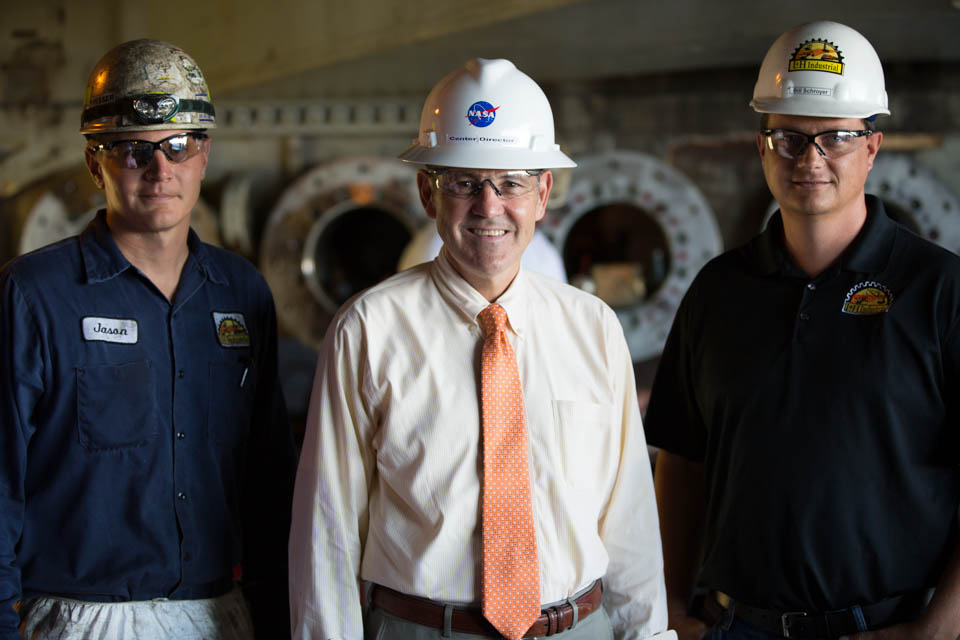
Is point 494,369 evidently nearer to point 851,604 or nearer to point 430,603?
point 430,603

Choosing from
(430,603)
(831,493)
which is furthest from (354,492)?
(831,493)

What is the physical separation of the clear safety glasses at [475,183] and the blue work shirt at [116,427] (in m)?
0.72

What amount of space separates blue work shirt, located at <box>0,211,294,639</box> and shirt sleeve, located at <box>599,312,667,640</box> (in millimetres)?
926

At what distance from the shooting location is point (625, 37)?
6227 millimetres

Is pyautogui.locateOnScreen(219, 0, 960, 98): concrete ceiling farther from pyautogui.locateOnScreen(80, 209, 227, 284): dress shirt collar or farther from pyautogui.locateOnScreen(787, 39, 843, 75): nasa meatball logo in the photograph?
pyautogui.locateOnScreen(80, 209, 227, 284): dress shirt collar

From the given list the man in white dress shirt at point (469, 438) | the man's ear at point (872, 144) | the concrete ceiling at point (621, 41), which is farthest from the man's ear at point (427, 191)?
the concrete ceiling at point (621, 41)

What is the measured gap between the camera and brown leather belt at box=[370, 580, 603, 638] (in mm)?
1982

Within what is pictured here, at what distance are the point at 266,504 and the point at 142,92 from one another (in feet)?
3.54

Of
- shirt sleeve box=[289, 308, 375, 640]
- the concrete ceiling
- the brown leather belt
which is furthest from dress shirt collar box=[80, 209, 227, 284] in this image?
the concrete ceiling

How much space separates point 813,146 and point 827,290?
354 millimetres

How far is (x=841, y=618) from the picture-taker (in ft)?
7.54

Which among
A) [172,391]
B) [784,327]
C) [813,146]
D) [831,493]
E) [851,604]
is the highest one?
[813,146]

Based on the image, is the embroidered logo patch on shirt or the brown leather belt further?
the embroidered logo patch on shirt

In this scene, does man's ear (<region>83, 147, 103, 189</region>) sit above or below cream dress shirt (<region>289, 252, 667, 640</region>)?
above
